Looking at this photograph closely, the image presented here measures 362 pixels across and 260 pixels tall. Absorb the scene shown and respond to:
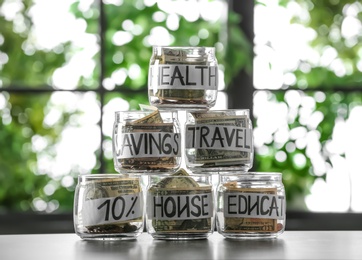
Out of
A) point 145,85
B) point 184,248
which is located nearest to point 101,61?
point 145,85

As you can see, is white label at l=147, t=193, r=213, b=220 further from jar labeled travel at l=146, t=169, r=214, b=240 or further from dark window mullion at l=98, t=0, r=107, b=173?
dark window mullion at l=98, t=0, r=107, b=173

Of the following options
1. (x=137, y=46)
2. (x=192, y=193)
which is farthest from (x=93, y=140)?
(x=192, y=193)

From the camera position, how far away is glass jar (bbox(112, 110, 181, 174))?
162cm

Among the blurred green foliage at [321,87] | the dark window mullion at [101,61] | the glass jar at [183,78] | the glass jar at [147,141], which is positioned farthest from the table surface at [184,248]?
the blurred green foliage at [321,87]

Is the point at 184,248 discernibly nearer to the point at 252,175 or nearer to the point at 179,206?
the point at 179,206

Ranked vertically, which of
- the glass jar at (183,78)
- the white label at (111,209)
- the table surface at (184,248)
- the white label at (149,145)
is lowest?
the table surface at (184,248)

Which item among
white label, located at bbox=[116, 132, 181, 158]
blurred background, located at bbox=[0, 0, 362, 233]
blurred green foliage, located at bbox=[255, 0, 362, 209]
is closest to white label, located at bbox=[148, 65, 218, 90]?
white label, located at bbox=[116, 132, 181, 158]

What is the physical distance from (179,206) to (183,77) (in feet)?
0.81

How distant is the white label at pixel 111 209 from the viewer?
5.19 ft

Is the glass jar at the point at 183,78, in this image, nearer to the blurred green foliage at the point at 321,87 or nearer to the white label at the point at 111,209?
the white label at the point at 111,209

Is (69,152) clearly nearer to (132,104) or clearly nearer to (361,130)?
(132,104)

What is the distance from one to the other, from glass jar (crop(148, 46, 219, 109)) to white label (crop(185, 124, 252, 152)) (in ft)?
0.22

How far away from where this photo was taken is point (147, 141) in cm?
162

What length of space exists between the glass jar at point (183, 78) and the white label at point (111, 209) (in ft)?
0.67
